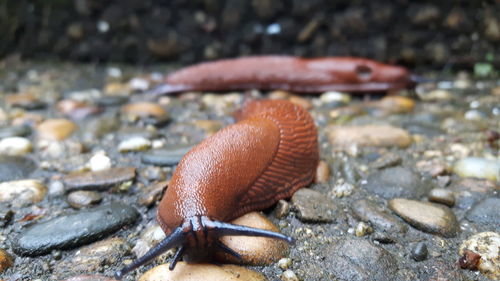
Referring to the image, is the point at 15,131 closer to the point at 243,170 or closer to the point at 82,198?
the point at 82,198

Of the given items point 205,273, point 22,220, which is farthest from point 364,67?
point 22,220

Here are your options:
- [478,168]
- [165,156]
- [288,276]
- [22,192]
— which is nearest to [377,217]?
[288,276]

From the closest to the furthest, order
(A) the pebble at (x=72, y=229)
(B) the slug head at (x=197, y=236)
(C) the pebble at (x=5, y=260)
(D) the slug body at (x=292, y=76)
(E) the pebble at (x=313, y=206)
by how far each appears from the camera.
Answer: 1. (B) the slug head at (x=197, y=236)
2. (C) the pebble at (x=5, y=260)
3. (A) the pebble at (x=72, y=229)
4. (E) the pebble at (x=313, y=206)
5. (D) the slug body at (x=292, y=76)

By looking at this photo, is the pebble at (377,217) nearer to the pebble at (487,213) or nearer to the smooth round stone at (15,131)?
the pebble at (487,213)

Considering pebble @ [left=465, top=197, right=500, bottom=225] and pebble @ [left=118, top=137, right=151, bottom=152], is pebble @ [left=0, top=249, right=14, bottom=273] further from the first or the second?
pebble @ [left=465, top=197, right=500, bottom=225]

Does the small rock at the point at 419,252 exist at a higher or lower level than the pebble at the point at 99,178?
lower

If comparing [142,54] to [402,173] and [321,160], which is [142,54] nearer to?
[321,160]

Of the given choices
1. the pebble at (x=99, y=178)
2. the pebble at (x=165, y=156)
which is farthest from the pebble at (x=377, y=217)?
the pebble at (x=99, y=178)

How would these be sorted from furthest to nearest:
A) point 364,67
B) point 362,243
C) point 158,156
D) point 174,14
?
point 174,14, point 364,67, point 158,156, point 362,243
